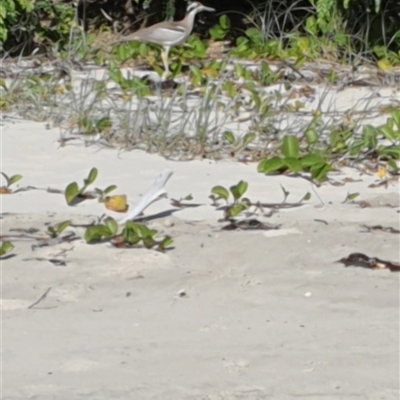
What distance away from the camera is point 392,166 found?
7.05 m

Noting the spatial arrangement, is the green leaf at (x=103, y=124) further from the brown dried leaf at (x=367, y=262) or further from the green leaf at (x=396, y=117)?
the brown dried leaf at (x=367, y=262)

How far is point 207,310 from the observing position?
14.9ft

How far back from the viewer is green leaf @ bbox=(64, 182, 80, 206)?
6234 millimetres

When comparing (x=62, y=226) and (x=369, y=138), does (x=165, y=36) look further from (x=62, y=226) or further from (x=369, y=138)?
(x=62, y=226)

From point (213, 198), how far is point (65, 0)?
708 centimetres

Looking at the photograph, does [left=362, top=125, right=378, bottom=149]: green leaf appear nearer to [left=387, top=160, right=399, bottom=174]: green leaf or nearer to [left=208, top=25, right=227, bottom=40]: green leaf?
[left=387, top=160, right=399, bottom=174]: green leaf

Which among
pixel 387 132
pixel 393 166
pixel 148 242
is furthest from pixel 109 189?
pixel 387 132

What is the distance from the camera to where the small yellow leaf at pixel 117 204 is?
6113 mm

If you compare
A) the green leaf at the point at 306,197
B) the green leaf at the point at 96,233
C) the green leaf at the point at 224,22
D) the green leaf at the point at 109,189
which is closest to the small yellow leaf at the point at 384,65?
the green leaf at the point at 224,22

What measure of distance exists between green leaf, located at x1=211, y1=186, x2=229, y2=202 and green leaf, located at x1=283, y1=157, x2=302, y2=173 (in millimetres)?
819

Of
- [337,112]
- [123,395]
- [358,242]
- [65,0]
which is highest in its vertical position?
[123,395]

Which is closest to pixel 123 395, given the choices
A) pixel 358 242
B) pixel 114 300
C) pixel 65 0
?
pixel 114 300

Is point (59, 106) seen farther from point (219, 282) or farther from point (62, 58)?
point (219, 282)

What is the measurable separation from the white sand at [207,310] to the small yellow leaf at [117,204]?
8cm
